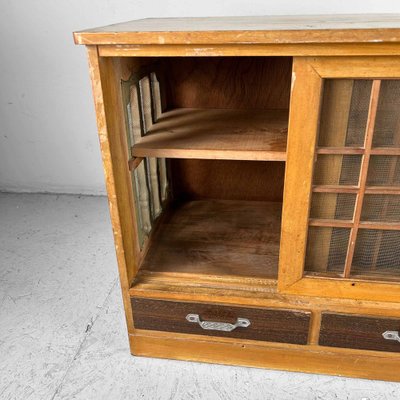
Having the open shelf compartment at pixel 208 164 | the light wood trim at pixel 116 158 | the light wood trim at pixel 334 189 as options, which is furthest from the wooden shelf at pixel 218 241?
the light wood trim at pixel 334 189

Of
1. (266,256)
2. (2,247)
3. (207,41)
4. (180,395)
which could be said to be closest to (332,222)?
(266,256)

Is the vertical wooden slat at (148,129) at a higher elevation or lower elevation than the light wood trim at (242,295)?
higher

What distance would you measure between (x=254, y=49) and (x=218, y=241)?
69cm

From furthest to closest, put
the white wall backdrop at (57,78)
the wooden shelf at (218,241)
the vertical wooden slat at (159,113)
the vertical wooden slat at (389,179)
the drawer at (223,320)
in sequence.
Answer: the white wall backdrop at (57,78) → the vertical wooden slat at (159,113) → the wooden shelf at (218,241) → the drawer at (223,320) → the vertical wooden slat at (389,179)

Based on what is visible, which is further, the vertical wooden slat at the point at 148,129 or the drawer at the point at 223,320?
the vertical wooden slat at the point at 148,129

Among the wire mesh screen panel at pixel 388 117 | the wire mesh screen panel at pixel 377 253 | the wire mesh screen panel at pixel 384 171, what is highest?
the wire mesh screen panel at pixel 388 117

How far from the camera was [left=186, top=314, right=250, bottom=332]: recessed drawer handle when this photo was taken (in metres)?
1.16

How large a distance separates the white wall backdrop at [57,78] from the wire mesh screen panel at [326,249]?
1.03 m

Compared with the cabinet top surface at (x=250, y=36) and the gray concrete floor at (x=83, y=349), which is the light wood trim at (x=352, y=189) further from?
the gray concrete floor at (x=83, y=349)

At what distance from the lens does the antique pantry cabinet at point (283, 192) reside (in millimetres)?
881

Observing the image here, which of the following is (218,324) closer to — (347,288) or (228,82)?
(347,288)

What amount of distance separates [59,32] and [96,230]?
92 centimetres

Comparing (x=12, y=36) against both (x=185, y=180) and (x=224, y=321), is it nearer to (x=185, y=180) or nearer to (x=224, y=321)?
(x=185, y=180)

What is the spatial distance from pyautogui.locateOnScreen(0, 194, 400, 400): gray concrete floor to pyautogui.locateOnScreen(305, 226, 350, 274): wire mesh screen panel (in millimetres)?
343
